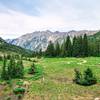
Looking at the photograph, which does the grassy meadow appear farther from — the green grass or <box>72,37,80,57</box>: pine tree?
<box>72,37,80,57</box>: pine tree

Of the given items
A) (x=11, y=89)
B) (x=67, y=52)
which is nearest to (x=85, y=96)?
(x=11, y=89)

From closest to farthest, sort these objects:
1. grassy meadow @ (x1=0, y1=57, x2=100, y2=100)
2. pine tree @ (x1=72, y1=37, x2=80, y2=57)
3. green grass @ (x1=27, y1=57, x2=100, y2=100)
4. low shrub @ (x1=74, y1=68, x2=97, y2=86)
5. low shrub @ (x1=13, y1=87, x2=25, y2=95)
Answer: grassy meadow @ (x1=0, y1=57, x2=100, y2=100) → green grass @ (x1=27, y1=57, x2=100, y2=100) → low shrub @ (x1=13, y1=87, x2=25, y2=95) → low shrub @ (x1=74, y1=68, x2=97, y2=86) → pine tree @ (x1=72, y1=37, x2=80, y2=57)

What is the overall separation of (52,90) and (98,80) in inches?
502

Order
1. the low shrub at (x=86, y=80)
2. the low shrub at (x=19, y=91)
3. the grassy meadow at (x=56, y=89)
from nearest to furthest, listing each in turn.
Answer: the grassy meadow at (x=56, y=89) → the low shrub at (x=19, y=91) → the low shrub at (x=86, y=80)

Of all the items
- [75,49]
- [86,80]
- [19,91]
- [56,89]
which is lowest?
[19,91]

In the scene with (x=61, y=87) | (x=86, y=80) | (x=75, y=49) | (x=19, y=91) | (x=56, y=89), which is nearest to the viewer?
(x=19, y=91)

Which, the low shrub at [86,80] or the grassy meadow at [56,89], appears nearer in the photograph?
the grassy meadow at [56,89]

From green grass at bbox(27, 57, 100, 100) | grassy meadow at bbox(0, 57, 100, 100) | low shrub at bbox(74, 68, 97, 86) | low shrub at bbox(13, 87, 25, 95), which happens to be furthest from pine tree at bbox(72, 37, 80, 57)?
low shrub at bbox(13, 87, 25, 95)

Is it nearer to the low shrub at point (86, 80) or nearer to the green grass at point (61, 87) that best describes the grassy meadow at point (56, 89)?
the green grass at point (61, 87)

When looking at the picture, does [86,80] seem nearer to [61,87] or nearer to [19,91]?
[61,87]

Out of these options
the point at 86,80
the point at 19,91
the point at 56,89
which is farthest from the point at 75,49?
the point at 19,91

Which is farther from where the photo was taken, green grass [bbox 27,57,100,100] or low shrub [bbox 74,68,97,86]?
low shrub [bbox 74,68,97,86]

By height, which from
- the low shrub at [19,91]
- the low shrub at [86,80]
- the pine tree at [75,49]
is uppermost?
the pine tree at [75,49]

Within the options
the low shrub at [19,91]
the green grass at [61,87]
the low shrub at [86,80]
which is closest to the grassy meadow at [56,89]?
the green grass at [61,87]
